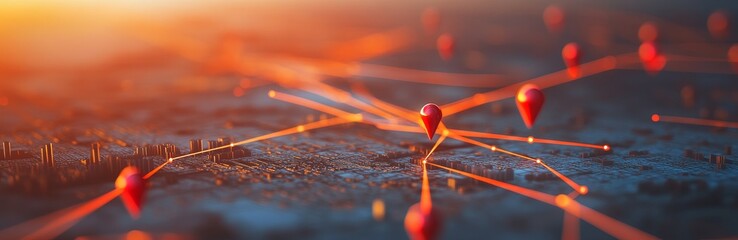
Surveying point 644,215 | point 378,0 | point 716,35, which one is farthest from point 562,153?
point 378,0

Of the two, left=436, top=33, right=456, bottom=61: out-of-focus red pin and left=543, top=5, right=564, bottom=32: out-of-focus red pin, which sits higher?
left=543, top=5, right=564, bottom=32: out-of-focus red pin

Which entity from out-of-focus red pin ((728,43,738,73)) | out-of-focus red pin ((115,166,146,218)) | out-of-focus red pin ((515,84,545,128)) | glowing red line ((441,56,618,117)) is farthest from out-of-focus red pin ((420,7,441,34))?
out-of-focus red pin ((115,166,146,218))

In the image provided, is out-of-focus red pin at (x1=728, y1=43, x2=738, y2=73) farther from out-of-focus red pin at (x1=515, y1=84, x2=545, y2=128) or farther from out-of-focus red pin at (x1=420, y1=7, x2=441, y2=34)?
out-of-focus red pin at (x1=420, y1=7, x2=441, y2=34)

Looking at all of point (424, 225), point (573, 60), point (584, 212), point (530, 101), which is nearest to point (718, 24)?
point (573, 60)

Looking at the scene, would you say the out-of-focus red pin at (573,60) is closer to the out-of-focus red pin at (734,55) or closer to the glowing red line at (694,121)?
the out-of-focus red pin at (734,55)

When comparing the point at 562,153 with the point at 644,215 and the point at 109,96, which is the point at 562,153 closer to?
the point at 644,215

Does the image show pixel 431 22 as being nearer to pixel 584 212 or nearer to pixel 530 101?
pixel 530 101
